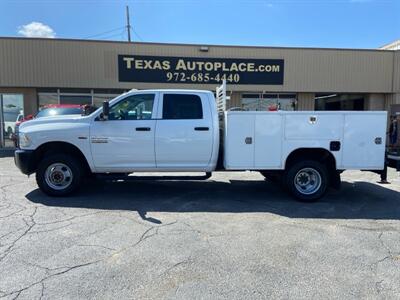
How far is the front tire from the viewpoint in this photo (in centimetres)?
645

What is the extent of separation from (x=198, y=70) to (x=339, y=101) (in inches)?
332

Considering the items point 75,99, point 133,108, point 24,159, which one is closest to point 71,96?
point 75,99

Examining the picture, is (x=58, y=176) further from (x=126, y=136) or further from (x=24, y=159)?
(x=126, y=136)

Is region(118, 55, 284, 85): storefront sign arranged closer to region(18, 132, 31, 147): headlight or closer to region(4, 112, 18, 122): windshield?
region(4, 112, 18, 122): windshield

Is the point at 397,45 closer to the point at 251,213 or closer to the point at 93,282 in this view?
the point at 251,213

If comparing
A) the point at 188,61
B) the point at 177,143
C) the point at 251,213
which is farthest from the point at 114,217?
the point at 188,61

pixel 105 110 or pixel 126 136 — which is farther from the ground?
pixel 105 110

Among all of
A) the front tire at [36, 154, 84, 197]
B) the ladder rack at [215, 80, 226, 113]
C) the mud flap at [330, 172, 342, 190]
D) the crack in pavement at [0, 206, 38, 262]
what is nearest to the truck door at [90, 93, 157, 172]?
the front tire at [36, 154, 84, 197]

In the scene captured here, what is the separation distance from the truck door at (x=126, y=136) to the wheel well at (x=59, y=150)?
0.34 meters

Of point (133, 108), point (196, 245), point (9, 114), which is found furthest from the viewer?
point (9, 114)

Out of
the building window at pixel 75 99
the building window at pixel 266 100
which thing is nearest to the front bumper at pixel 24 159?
the building window at pixel 75 99

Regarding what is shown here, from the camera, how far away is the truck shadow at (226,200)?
595 centimetres

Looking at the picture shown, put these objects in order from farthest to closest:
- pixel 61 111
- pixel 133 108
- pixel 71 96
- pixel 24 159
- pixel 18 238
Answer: pixel 71 96
pixel 61 111
pixel 133 108
pixel 24 159
pixel 18 238

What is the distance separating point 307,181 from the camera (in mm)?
6648
